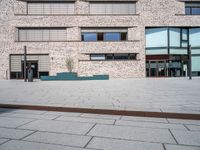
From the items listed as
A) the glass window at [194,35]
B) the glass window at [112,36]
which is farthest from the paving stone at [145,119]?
the glass window at [194,35]

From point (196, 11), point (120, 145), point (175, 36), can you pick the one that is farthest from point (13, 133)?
point (196, 11)

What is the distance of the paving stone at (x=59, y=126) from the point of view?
4.17 m

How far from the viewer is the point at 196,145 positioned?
3289 millimetres

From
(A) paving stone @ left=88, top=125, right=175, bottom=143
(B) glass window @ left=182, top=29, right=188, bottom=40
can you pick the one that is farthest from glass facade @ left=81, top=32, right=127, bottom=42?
(A) paving stone @ left=88, top=125, right=175, bottom=143

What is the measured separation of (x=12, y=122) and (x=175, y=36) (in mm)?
30347

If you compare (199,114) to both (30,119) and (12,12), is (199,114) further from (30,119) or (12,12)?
A: (12,12)

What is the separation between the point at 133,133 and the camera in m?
3.93

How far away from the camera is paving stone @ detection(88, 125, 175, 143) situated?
11.9ft

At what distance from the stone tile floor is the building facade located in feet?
76.7

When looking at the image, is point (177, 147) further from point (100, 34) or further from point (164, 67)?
point (164, 67)

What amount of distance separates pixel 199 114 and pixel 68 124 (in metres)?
3.85

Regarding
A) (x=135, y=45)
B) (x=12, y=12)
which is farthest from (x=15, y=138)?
(x=12, y=12)

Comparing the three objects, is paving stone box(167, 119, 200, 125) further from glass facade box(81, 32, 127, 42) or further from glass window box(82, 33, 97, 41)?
glass window box(82, 33, 97, 41)

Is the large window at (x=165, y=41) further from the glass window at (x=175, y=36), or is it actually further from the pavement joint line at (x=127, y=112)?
the pavement joint line at (x=127, y=112)
